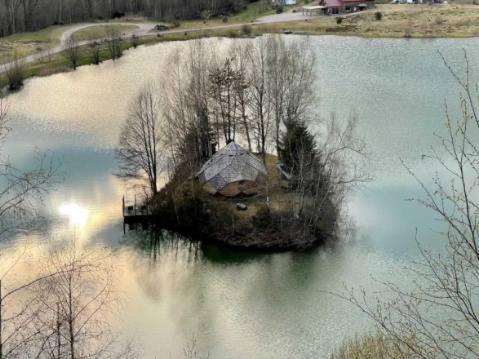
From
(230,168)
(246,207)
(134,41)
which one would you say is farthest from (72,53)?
(246,207)

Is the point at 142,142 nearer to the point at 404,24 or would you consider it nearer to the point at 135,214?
the point at 135,214

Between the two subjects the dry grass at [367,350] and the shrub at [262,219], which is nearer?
the dry grass at [367,350]

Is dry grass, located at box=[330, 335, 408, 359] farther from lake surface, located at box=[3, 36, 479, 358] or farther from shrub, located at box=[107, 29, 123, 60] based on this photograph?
shrub, located at box=[107, 29, 123, 60]

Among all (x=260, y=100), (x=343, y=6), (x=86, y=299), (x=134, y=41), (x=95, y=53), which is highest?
(x=343, y=6)

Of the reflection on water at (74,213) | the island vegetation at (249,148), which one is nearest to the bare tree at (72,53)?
the island vegetation at (249,148)

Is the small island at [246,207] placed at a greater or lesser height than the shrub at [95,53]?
lesser

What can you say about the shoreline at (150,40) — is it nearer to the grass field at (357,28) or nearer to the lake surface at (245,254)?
the grass field at (357,28)
